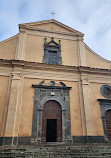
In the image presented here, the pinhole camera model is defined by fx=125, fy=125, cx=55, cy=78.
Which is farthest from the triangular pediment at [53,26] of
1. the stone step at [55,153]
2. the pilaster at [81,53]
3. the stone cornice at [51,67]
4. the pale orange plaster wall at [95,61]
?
the stone step at [55,153]

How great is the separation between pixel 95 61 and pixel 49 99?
17.1ft

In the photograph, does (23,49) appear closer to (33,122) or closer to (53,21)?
(53,21)

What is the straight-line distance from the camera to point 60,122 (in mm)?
8195

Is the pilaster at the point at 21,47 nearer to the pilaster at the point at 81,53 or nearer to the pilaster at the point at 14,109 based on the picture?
the pilaster at the point at 14,109

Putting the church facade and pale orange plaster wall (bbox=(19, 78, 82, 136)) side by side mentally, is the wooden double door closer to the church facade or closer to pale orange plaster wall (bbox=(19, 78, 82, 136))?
the church facade

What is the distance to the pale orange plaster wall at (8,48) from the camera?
366 inches

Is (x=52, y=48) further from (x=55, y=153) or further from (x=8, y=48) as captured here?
(x=55, y=153)

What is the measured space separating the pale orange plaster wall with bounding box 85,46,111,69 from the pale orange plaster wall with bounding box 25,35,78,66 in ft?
3.57

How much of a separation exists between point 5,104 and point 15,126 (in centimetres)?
151

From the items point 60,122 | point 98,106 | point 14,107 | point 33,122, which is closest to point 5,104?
point 14,107

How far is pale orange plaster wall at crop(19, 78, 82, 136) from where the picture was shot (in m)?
7.60

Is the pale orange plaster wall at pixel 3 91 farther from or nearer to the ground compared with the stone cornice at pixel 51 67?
nearer to the ground

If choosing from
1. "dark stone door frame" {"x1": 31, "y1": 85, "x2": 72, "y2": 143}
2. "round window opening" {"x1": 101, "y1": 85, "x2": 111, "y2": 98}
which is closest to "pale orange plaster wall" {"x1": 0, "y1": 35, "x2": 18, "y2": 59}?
"dark stone door frame" {"x1": 31, "y1": 85, "x2": 72, "y2": 143}

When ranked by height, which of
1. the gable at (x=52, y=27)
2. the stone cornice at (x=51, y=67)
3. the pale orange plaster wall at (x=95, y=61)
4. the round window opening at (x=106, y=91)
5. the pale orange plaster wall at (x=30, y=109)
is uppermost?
the gable at (x=52, y=27)
